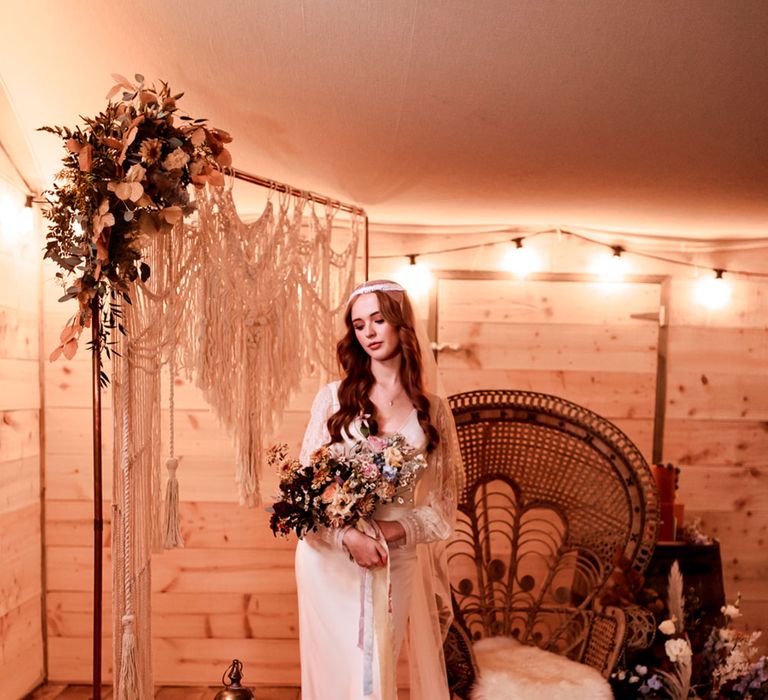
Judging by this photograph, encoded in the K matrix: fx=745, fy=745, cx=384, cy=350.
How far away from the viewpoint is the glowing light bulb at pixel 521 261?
3.50 metres

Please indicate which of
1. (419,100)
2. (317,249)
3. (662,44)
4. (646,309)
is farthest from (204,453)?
(662,44)

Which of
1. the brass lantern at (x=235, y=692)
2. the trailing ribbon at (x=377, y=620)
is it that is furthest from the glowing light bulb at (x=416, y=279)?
the brass lantern at (x=235, y=692)

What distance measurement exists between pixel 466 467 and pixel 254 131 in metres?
1.44

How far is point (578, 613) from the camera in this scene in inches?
108

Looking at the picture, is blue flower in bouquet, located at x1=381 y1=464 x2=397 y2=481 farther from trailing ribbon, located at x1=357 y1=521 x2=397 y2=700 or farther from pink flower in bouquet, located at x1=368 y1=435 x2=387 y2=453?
trailing ribbon, located at x1=357 y1=521 x2=397 y2=700

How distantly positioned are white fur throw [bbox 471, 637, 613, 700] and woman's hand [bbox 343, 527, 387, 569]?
726mm

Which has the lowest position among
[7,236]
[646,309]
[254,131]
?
[646,309]

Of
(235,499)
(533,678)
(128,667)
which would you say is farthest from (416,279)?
(128,667)

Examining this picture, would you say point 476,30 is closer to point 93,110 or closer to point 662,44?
point 662,44

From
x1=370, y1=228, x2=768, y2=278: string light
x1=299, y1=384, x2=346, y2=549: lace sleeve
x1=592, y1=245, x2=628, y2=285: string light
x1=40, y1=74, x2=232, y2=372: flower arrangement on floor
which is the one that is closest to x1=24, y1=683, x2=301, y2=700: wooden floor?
x1=299, y1=384, x2=346, y2=549: lace sleeve

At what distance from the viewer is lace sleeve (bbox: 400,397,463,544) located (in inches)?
82.4

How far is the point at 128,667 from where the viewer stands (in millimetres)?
2000

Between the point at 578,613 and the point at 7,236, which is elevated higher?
the point at 7,236

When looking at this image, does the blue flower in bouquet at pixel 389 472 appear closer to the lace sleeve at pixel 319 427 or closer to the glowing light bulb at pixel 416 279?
the lace sleeve at pixel 319 427
